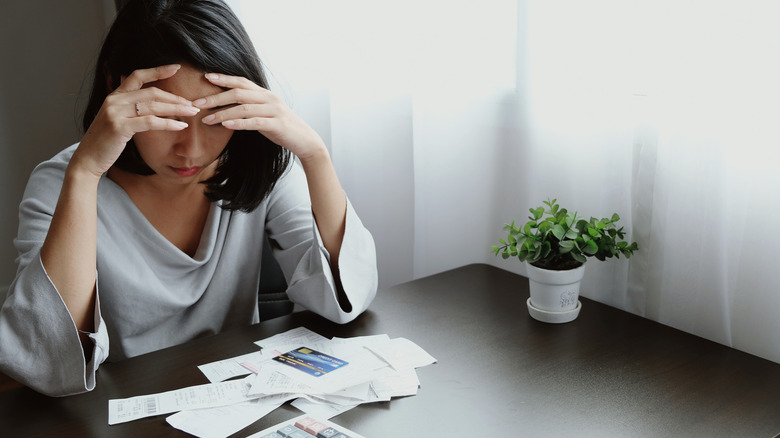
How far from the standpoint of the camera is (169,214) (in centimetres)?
140

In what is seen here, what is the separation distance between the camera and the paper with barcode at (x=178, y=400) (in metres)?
0.95

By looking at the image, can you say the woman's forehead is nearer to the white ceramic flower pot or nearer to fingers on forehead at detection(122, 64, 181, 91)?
fingers on forehead at detection(122, 64, 181, 91)

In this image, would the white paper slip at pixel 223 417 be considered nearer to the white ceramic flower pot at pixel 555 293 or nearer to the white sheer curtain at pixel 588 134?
the white ceramic flower pot at pixel 555 293

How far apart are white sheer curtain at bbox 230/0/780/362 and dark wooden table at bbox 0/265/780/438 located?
13 centimetres

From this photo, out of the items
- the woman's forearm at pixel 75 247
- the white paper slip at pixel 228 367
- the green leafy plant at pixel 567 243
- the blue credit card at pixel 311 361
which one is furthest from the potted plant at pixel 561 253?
the woman's forearm at pixel 75 247

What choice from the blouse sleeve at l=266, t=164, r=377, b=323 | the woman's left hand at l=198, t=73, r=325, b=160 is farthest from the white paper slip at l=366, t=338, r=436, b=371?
the woman's left hand at l=198, t=73, r=325, b=160

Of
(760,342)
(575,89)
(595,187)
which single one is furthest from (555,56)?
(760,342)

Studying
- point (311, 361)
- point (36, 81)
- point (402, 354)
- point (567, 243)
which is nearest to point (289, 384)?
point (311, 361)

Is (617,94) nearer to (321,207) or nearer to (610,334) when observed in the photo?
(610,334)

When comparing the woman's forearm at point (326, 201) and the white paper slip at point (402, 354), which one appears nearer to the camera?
the white paper slip at point (402, 354)

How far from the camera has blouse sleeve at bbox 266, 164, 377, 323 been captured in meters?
1.27

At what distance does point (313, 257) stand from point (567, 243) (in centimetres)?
48

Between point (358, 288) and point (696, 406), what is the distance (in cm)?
61

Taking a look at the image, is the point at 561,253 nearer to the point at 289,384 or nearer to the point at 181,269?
the point at 289,384
